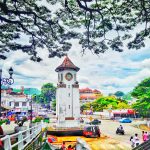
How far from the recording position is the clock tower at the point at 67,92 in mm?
53787

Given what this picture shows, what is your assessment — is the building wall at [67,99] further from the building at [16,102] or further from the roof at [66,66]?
the building at [16,102]

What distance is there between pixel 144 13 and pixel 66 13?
10.9 ft

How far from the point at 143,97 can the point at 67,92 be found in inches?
590

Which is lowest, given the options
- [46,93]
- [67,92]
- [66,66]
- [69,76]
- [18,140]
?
[18,140]

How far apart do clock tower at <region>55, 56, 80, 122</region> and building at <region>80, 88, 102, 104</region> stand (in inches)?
3436

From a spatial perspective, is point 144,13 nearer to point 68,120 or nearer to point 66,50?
point 66,50

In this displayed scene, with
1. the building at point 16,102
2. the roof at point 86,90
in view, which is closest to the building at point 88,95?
the roof at point 86,90

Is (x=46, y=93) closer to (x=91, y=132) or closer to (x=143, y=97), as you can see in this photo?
(x=143, y=97)

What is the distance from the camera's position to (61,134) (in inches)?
1719

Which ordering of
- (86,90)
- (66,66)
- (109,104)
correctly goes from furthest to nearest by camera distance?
1. (86,90)
2. (109,104)
3. (66,66)

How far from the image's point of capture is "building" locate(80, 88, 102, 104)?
147 metres

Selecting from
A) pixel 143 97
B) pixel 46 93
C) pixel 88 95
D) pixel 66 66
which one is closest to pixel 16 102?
pixel 46 93

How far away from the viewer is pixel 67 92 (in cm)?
5525

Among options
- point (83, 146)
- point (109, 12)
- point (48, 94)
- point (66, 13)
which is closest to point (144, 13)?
point (109, 12)
